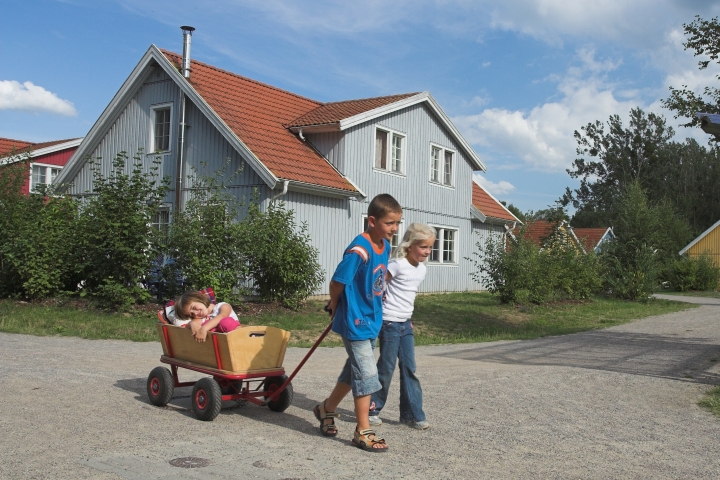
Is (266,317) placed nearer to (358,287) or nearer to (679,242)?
(358,287)

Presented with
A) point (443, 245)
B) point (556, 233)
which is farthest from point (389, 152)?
point (556, 233)

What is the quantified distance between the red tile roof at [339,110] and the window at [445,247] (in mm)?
4851

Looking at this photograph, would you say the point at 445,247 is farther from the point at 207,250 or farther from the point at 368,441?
the point at 368,441

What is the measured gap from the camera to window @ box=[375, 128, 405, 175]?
73.3 ft

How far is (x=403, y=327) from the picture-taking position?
579 cm

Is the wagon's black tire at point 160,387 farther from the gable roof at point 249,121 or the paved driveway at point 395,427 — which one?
the gable roof at point 249,121

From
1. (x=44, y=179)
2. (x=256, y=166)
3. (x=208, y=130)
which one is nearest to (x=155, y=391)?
(x=256, y=166)

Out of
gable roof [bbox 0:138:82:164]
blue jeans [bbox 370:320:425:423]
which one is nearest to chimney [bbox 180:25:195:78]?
gable roof [bbox 0:138:82:164]

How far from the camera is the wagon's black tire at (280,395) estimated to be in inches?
243

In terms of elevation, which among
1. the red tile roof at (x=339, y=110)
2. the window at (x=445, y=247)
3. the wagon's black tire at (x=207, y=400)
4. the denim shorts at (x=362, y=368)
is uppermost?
the red tile roof at (x=339, y=110)

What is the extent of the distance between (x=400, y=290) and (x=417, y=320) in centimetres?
992

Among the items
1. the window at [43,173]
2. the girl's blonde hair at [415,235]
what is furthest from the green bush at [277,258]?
the window at [43,173]

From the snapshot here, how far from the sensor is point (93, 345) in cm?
1065

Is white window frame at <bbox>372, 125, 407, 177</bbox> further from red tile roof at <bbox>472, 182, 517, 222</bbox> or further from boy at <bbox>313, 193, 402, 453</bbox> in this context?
boy at <bbox>313, 193, 402, 453</bbox>
